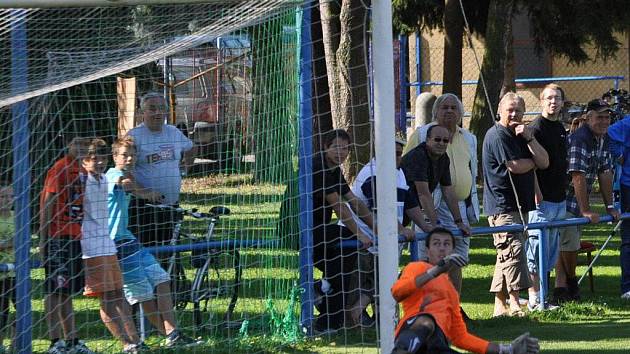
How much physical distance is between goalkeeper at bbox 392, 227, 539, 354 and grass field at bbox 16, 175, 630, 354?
5.45 feet

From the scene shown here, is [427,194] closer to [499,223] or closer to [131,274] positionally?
[499,223]

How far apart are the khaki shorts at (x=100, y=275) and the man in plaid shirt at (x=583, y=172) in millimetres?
4435

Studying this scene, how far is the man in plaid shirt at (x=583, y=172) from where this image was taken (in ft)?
34.3

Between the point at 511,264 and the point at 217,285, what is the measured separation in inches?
102

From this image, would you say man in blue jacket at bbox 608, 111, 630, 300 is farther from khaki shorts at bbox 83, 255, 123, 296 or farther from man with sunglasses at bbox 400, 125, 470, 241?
khaki shorts at bbox 83, 255, 123, 296

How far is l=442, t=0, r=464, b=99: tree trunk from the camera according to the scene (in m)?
20.3

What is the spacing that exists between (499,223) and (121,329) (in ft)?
11.9

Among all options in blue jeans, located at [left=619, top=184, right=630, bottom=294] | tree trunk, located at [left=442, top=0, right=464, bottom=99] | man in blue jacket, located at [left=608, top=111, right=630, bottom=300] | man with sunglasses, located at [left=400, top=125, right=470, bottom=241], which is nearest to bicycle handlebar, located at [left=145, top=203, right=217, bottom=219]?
man with sunglasses, located at [left=400, top=125, right=470, bottom=241]

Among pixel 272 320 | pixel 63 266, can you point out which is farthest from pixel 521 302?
pixel 63 266

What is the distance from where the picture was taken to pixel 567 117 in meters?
15.0

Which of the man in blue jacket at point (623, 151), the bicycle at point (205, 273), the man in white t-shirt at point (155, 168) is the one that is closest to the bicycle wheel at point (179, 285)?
the bicycle at point (205, 273)

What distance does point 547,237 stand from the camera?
9.91 meters

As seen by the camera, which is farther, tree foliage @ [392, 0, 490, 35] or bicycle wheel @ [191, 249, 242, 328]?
tree foliage @ [392, 0, 490, 35]

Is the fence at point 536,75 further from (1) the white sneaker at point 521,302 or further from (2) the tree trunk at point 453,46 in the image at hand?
(1) the white sneaker at point 521,302
